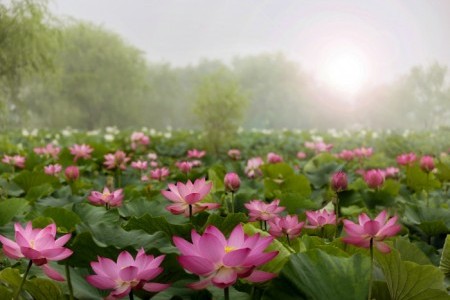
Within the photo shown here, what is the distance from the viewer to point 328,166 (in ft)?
12.7

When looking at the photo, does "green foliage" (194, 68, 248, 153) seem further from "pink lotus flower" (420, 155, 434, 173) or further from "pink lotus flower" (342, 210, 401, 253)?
"pink lotus flower" (342, 210, 401, 253)

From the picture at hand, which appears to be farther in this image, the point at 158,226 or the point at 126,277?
the point at 158,226

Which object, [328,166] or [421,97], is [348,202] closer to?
[328,166]

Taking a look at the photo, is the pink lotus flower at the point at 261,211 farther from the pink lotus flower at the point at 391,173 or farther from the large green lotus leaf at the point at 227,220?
the pink lotus flower at the point at 391,173

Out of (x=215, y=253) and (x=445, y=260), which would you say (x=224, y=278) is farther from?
(x=445, y=260)

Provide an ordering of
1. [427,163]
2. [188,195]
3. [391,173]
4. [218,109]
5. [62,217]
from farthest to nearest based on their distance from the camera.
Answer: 1. [218,109]
2. [391,173]
3. [427,163]
4. [62,217]
5. [188,195]

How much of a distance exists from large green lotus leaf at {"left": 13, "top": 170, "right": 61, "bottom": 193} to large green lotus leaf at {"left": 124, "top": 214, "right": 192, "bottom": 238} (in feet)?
6.51

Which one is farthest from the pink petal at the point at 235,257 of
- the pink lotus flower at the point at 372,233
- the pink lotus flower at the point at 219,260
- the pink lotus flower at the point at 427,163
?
the pink lotus flower at the point at 427,163

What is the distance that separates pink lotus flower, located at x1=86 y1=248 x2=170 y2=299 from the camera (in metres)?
0.94

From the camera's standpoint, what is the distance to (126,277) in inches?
37.0

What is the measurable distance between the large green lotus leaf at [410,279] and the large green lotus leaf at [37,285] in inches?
30.0

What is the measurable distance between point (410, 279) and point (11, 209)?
5.20 feet

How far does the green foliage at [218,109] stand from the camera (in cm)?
951

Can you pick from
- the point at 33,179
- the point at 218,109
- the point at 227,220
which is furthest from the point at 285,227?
the point at 218,109
